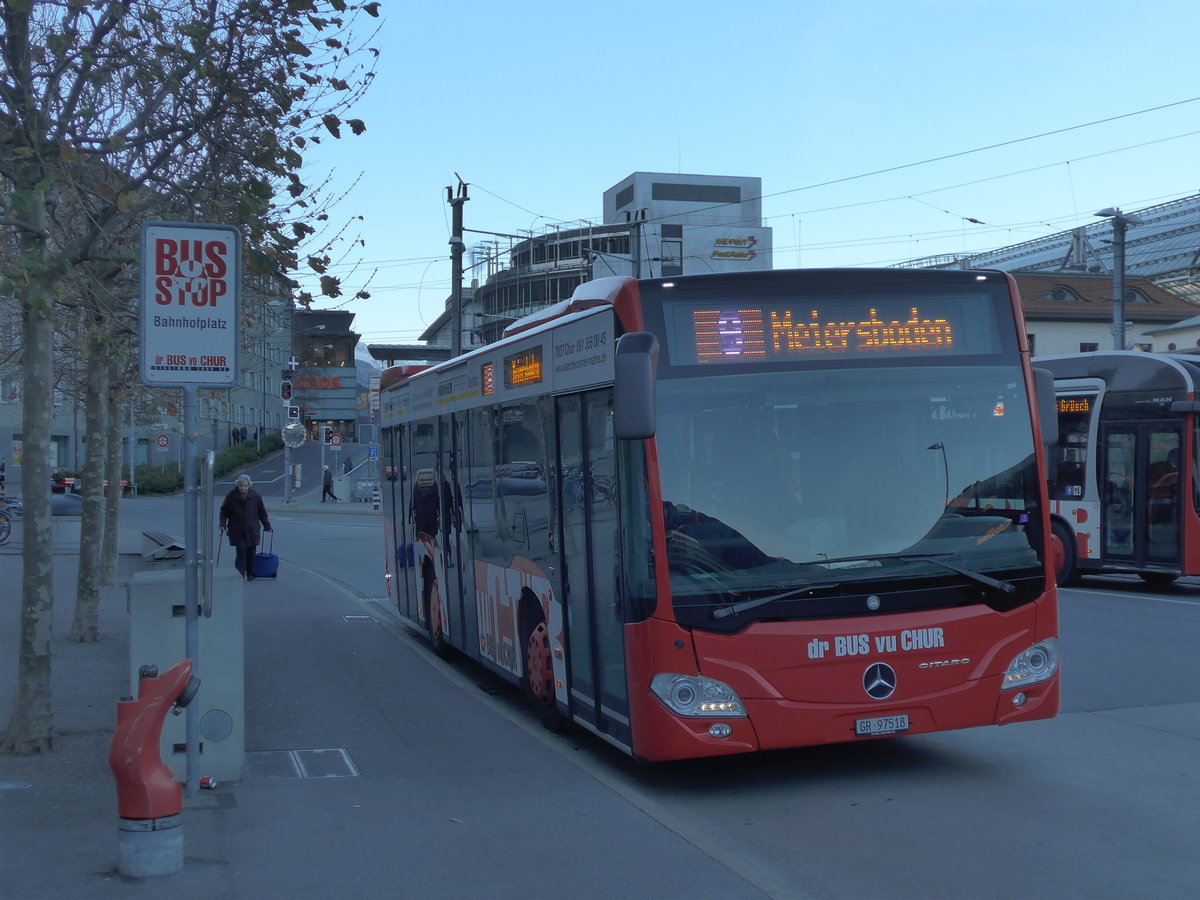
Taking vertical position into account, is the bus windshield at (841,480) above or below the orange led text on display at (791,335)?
below

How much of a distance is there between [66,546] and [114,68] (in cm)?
2178

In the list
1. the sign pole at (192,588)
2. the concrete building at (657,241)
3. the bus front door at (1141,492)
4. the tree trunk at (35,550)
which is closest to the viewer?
the sign pole at (192,588)

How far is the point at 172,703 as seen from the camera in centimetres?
581

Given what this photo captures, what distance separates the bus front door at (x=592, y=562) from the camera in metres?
7.35

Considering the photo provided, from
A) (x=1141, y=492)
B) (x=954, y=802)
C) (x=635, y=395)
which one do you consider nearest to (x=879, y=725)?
(x=954, y=802)

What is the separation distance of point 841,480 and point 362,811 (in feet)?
10.2

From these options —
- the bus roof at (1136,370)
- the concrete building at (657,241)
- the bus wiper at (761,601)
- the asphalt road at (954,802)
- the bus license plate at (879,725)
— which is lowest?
the asphalt road at (954,802)

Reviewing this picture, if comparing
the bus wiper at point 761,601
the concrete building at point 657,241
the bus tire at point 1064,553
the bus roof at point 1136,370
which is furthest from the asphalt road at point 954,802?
the concrete building at point 657,241

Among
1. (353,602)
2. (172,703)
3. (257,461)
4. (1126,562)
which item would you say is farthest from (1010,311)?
(257,461)

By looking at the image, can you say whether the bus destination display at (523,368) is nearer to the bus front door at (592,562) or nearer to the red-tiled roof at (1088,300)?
the bus front door at (592,562)

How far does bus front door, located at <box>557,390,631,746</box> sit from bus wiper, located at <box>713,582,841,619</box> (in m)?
0.62

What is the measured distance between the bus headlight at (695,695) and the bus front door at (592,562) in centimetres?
42

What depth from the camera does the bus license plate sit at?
23.1ft

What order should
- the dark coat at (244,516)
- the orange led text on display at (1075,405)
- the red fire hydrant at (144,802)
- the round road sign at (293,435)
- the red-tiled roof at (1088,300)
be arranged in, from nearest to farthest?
the red fire hydrant at (144,802) → the orange led text on display at (1075,405) → the dark coat at (244,516) → the round road sign at (293,435) → the red-tiled roof at (1088,300)
